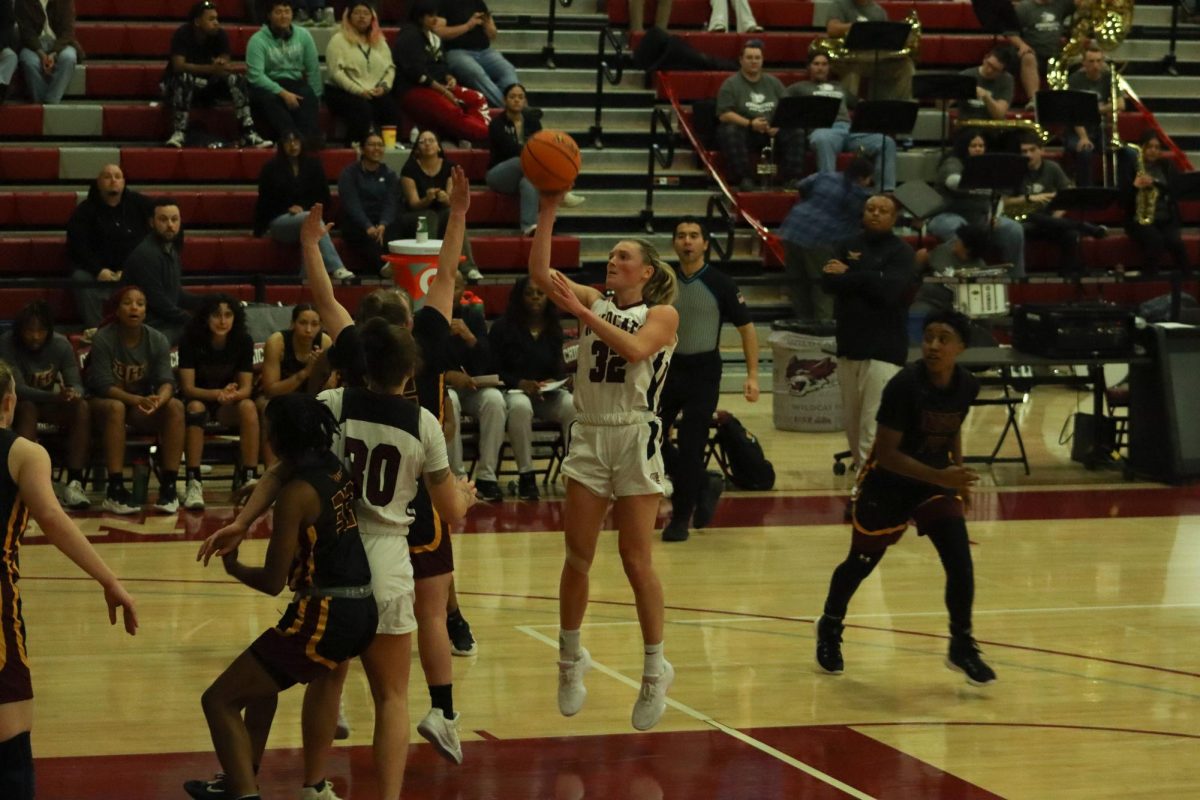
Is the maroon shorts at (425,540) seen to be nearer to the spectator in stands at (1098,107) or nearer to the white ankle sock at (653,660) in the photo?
the white ankle sock at (653,660)

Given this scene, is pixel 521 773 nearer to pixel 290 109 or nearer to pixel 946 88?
pixel 290 109

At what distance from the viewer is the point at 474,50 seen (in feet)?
53.0

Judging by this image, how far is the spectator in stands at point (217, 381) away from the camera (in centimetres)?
1091

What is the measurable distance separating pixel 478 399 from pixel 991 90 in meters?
8.22

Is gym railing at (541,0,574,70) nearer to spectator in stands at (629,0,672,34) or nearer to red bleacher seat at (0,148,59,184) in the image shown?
spectator in stands at (629,0,672,34)

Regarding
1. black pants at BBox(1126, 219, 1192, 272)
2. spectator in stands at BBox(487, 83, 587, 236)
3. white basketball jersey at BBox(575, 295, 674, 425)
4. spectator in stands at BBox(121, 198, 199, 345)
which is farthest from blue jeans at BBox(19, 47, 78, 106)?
white basketball jersey at BBox(575, 295, 674, 425)

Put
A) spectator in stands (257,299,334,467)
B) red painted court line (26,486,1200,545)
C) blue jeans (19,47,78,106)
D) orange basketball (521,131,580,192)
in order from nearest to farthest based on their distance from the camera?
orange basketball (521,131,580,192) < red painted court line (26,486,1200,545) < spectator in stands (257,299,334,467) < blue jeans (19,47,78,106)

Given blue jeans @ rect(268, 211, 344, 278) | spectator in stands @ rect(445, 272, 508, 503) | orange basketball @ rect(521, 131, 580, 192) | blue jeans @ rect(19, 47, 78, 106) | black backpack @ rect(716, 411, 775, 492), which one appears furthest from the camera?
blue jeans @ rect(19, 47, 78, 106)

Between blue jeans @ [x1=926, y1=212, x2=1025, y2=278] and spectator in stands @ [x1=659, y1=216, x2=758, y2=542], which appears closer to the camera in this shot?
spectator in stands @ [x1=659, y1=216, x2=758, y2=542]

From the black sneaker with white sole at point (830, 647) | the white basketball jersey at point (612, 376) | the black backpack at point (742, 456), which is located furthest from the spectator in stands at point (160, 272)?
the white basketball jersey at point (612, 376)

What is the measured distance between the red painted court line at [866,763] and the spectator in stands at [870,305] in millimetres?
4394

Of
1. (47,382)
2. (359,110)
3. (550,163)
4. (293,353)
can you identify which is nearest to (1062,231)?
(359,110)

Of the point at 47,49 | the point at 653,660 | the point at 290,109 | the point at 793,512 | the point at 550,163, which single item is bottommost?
the point at 793,512

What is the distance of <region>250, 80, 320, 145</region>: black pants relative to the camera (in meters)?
14.7
